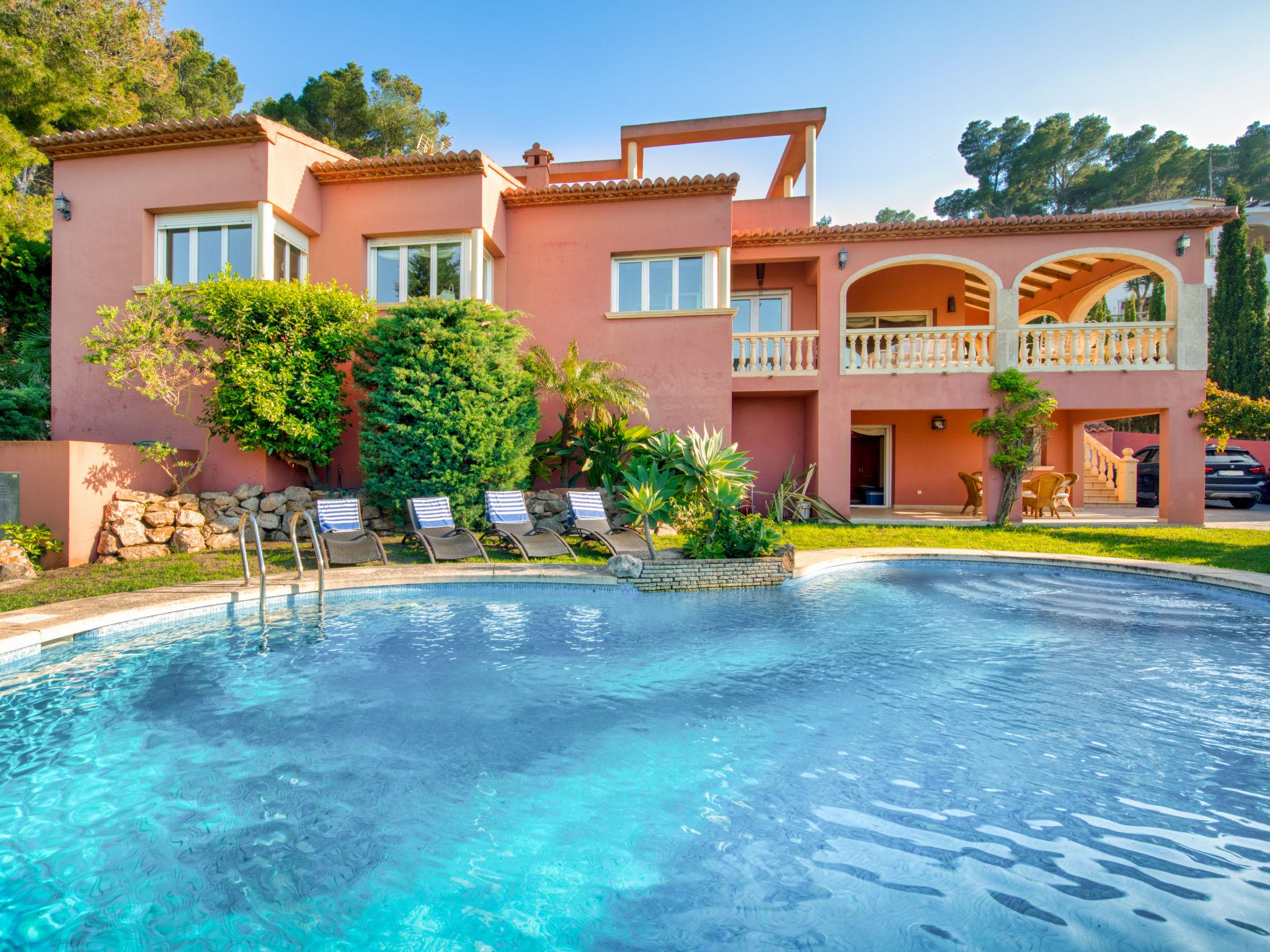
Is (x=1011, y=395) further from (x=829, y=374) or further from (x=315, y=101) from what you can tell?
(x=315, y=101)

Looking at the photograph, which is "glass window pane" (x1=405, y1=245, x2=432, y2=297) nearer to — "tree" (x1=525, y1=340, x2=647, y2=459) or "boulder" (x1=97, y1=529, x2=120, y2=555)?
"tree" (x1=525, y1=340, x2=647, y2=459)

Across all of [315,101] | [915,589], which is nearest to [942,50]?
[915,589]

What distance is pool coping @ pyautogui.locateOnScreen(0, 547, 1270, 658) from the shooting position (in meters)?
5.87

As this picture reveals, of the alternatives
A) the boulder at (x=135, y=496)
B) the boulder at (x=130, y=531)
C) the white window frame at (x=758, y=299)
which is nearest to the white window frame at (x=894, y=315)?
the white window frame at (x=758, y=299)

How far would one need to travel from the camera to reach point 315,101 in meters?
29.9

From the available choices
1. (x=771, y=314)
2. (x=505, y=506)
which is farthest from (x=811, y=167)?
(x=505, y=506)

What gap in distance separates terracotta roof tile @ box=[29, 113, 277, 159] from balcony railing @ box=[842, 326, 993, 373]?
41.4 feet

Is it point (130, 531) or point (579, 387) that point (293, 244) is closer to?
point (130, 531)

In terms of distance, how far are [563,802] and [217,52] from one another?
38950 mm

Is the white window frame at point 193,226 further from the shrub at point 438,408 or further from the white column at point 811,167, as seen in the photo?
the white column at point 811,167

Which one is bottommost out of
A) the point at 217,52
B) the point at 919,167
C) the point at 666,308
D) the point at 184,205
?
the point at 666,308

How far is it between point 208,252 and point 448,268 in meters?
4.50

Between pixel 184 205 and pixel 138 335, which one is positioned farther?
pixel 184 205

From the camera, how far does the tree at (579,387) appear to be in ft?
39.9
